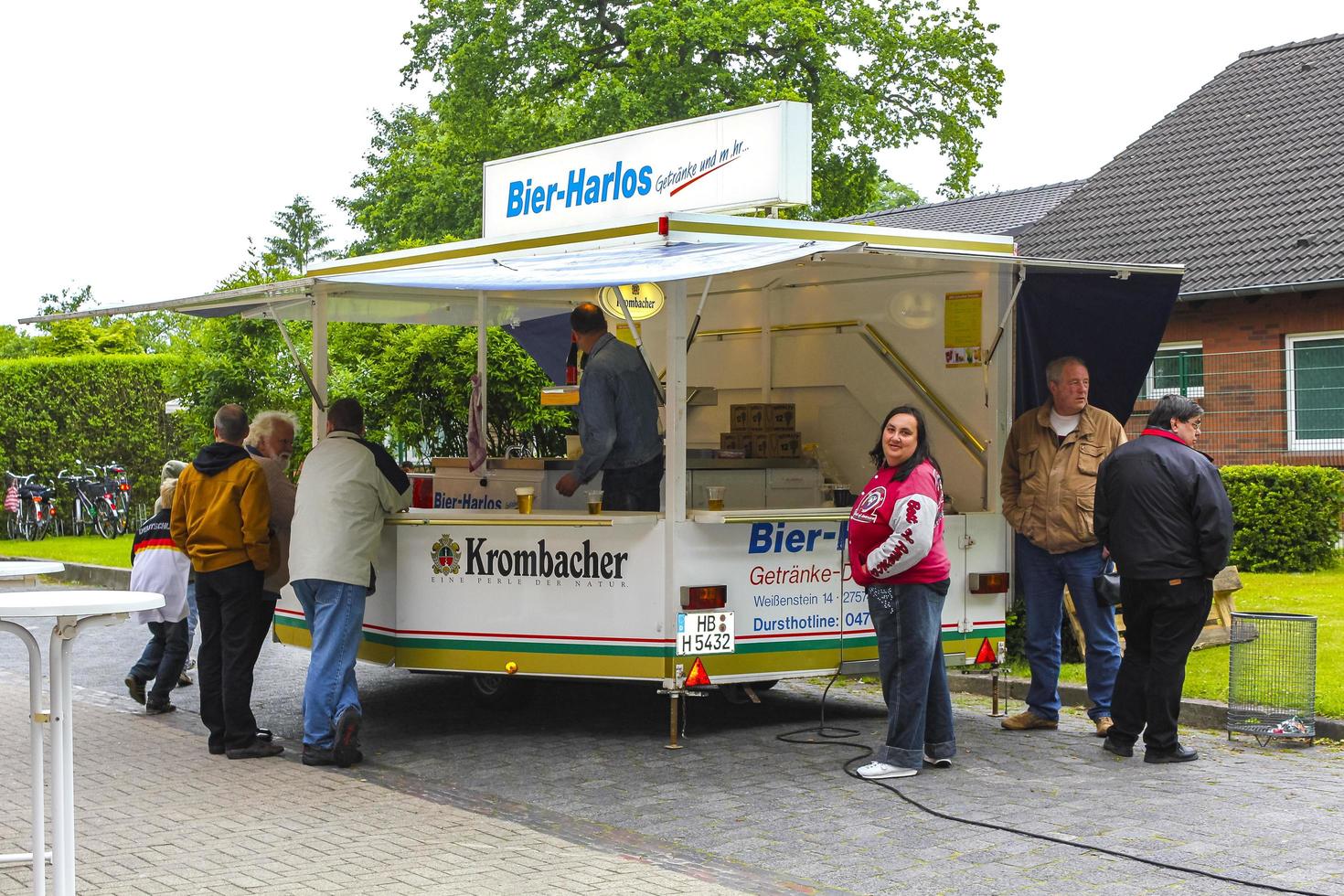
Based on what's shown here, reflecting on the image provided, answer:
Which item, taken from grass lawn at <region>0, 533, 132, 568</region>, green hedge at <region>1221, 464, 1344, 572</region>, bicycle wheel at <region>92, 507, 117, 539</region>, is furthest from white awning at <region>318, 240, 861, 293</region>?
bicycle wheel at <region>92, 507, 117, 539</region>

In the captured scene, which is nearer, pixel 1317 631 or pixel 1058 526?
pixel 1058 526

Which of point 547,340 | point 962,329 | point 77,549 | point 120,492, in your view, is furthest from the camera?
point 120,492

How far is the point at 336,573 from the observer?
307 inches

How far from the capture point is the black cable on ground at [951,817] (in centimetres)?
539

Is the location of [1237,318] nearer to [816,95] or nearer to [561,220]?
[561,220]

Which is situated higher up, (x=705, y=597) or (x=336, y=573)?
(x=336, y=573)

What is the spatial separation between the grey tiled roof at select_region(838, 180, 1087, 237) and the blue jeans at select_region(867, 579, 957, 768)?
2501cm

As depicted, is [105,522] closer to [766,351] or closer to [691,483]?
[766,351]

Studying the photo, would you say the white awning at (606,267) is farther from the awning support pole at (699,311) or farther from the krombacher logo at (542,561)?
the krombacher logo at (542,561)

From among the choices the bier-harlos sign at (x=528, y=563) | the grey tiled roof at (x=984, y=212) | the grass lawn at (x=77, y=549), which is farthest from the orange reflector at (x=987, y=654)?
the grey tiled roof at (x=984, y=212)

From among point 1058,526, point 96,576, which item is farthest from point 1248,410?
point 96,576

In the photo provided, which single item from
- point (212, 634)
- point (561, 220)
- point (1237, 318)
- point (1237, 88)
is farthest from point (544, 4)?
point (212, 634)

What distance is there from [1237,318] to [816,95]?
523 inches

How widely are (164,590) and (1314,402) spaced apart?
35.6 ft
